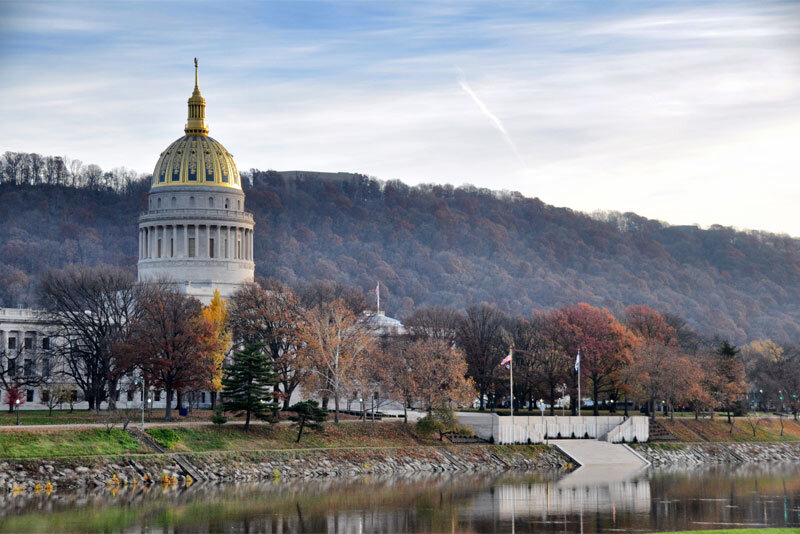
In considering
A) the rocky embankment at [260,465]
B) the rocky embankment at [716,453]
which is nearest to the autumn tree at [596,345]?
the rocky embankment at [716,453]

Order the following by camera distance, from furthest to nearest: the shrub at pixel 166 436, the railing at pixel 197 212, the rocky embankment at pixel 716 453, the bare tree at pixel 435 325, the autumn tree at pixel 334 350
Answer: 1. the railing at pixel 197 212
2. the bare tree at pixel 435 325
3. the rocky embankment at pixel 716 453
4. the autumn tree at pixel 334 350
5. the shrub at pixel 166 436

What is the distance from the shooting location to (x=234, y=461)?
7888 centimetres

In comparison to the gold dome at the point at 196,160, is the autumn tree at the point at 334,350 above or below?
below

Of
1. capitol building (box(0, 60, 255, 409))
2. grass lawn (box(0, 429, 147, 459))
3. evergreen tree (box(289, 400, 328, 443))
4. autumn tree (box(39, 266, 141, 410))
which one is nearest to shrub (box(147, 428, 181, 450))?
grass lawn (box(0, 429, 147, 459))

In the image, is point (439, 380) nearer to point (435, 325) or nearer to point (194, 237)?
point (435, 325)

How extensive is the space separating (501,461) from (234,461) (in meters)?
21.5

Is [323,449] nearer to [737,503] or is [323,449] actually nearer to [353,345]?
[353,345]

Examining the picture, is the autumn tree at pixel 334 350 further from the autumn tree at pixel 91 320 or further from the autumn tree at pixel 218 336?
the autumn tree at pixel 91 320

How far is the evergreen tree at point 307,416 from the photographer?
87375 millimetres

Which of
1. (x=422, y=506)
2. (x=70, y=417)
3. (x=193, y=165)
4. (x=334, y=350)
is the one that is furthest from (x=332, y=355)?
(x=193, y=165)

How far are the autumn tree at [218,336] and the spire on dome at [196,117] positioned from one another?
1562 inches

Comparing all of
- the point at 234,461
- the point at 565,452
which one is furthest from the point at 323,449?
the point at 565,452

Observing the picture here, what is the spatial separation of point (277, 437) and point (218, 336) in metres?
17.6

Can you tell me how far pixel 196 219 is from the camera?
146750 mm
